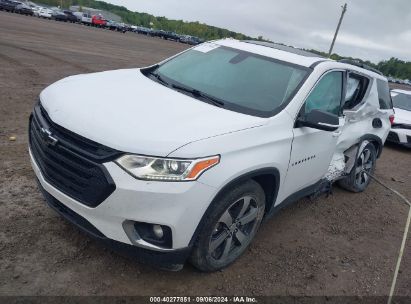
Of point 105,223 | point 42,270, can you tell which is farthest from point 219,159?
point 42,270

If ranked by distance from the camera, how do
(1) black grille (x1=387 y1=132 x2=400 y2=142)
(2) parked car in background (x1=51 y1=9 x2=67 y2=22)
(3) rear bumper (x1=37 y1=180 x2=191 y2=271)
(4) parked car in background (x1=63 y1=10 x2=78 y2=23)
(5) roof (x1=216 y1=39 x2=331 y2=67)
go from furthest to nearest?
(4) parked car in background (x1=63 y1=10 x2=78 y2=23), (2) parked car in background (x1=51 y1=9 x2=67 y2=22), (1) black grille (x1=387 y1=132 x2=400 y2=142), (5) roof (x1=216 y1=39 x2=331 y2=67), (3) rear bumper (x1=37 y1=180 x2=191 y2=271)

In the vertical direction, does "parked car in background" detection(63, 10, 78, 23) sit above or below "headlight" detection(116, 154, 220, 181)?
below

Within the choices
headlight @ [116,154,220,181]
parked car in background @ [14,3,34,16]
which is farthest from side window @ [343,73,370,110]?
parked car in background @ [14,3,34,16]

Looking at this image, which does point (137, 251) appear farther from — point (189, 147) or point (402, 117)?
point (402, 117)

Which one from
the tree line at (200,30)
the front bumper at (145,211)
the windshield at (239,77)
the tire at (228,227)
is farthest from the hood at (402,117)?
the tree line at (200,30)

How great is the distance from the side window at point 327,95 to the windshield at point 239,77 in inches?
9.0

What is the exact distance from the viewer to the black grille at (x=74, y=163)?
2.63m

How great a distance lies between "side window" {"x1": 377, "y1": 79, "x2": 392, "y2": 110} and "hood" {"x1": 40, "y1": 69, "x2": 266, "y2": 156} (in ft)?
11.4

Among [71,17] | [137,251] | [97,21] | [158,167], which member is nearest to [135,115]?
[158,167]

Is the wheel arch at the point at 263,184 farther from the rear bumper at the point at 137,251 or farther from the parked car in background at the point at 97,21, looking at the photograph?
the parked car in background at the point at 97,21

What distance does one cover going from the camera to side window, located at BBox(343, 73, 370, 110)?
4957mm

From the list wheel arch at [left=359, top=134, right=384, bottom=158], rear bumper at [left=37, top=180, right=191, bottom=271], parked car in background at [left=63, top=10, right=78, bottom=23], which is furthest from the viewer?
parked car in background at [left=63, top=10, right=78, bottom=23]

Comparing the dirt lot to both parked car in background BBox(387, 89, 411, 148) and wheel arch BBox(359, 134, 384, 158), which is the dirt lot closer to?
wheel arch BBox(359, 134, 384, 158)

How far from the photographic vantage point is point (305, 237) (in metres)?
4.36
